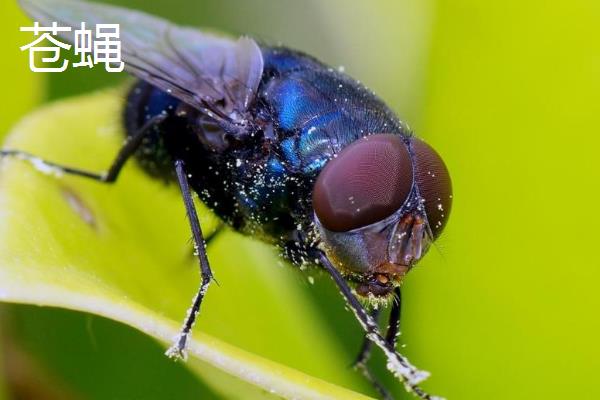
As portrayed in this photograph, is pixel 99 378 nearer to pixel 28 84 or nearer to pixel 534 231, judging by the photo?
pixel 28 84

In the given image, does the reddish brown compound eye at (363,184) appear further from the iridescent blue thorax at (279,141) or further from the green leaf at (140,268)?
the green leaf at (140,268)

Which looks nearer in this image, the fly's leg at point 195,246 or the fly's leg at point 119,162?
the fly's leg at point 195,246

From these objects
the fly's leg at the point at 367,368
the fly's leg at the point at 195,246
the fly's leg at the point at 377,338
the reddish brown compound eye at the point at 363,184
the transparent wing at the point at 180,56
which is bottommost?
the fly's leg at the point at 367,368

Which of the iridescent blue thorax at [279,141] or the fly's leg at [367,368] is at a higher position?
the iridescent blue thorax at [279,141]

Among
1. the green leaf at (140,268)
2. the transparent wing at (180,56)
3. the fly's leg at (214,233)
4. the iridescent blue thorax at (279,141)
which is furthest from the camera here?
the fly's leg at (214,233)

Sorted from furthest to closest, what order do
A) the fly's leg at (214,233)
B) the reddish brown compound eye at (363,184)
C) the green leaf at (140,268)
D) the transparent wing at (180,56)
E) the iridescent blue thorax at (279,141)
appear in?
1. the fly's leg at (214,233)
2. the transparent wing at (180,56)
3. the iridescent blue thorax at (279,141)
4. the reddish brown compound eye at (363,184)
5. the green leaf at (140,268)

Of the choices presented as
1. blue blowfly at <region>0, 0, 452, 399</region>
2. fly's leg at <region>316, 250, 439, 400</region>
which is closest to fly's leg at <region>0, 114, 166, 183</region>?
blue blowfly at <region>0, 0, 452, 399</region>

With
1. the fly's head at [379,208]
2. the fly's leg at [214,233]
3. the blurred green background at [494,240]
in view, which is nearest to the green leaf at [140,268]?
the fly's leg at [214,233]
